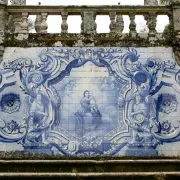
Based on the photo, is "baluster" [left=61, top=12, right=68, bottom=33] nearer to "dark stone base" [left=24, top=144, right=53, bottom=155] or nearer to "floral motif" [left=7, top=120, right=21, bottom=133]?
"floral motif" [left=7, top=120, right=21, bottom=133]

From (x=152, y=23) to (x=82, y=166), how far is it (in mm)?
4713

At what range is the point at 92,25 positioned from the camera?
Answer: 1296 centimetres

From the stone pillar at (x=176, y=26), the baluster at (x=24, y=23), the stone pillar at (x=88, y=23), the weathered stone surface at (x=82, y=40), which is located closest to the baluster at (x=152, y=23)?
the weathered stone surface at (x=82, y=40)

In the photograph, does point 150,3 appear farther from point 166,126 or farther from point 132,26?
point 166,126

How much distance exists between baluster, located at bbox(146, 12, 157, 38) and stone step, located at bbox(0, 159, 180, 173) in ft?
12.5

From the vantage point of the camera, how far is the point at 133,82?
40.9ft

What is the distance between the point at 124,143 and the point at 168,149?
3.48ft

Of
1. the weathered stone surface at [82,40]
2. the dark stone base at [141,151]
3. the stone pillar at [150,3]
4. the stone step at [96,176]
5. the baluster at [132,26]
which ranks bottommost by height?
the stone step at [96,176]

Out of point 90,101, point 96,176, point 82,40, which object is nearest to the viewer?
point 96,176

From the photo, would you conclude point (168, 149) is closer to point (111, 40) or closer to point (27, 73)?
point (111, 40)

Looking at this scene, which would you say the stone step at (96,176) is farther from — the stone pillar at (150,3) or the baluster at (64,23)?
the stone pillar at (150,3)

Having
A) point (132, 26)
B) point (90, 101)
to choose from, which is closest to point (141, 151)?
point (90, 101)

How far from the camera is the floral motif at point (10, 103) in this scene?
12203 mm

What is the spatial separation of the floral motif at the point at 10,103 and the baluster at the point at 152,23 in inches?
149
